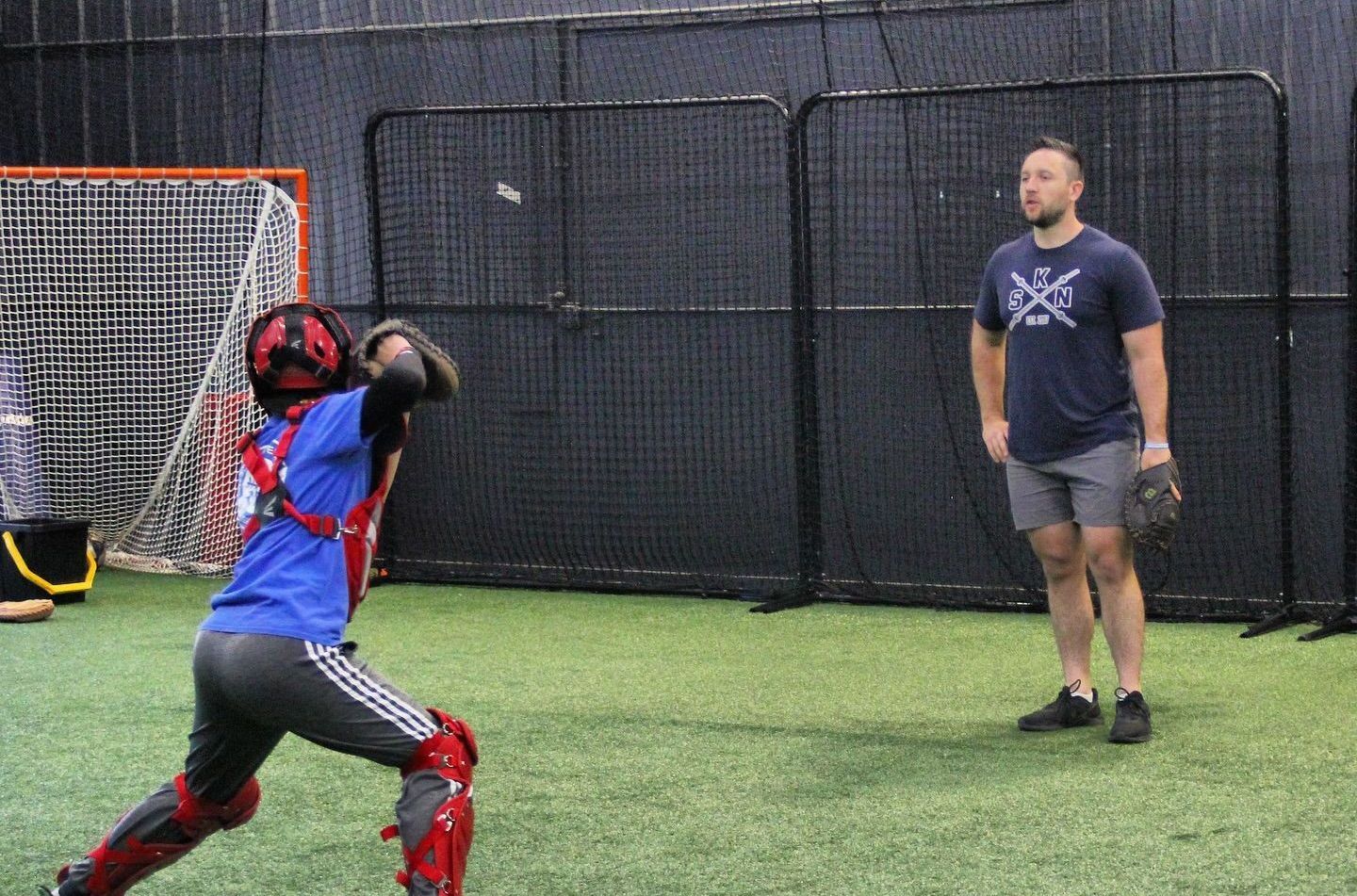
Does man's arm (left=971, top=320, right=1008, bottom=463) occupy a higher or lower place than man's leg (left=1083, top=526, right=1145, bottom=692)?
higher

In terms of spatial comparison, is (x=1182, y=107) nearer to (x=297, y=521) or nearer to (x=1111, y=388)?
(x=1111, y=388)

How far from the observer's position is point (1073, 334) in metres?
5.83

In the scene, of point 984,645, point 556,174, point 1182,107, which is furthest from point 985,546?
point 556,174

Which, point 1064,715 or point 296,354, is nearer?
point 296,354

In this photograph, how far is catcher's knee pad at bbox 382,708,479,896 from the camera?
3613 millimetres

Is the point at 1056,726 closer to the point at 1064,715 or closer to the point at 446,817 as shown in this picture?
the point at 1064,715

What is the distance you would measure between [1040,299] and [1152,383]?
0.46m

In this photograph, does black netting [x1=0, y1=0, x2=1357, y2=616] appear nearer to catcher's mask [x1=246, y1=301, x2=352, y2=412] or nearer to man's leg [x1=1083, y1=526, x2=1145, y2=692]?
man's leg [x1=1083, y1=526, x2=1145, y2=692]

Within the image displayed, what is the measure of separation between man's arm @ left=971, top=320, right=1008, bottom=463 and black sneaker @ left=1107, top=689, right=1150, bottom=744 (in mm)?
943

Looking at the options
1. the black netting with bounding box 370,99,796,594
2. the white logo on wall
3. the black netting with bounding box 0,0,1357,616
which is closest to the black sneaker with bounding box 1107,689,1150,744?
the white logo on wall

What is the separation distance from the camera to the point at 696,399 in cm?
933

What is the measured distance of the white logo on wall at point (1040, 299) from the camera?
19.1 feet

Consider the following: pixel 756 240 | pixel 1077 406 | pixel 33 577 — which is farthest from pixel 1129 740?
pixel 33 577

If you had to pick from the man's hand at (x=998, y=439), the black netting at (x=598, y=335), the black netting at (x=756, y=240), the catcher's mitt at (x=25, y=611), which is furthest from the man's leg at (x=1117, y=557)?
the catcher's mitt at (x=25, y=611)
